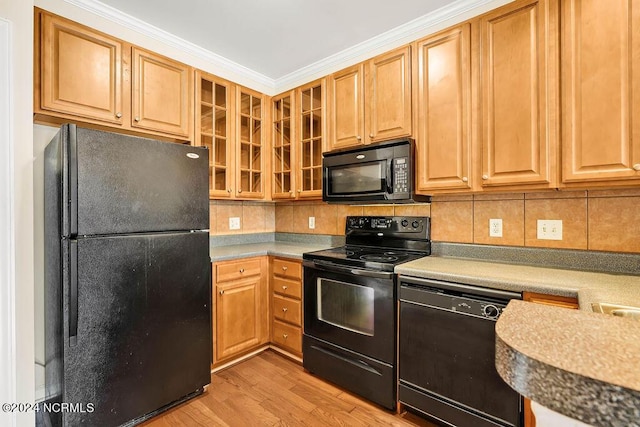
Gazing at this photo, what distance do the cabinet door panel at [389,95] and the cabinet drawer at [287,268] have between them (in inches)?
44.8

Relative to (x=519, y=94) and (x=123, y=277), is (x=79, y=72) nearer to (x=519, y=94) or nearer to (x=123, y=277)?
(x=123, y=277)

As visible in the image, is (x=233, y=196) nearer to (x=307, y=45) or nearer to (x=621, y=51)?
(x=307, y=45)

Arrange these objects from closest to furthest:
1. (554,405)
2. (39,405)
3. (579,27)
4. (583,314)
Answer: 1. (554,405)
2. (583,314)
3. (579,27)
4. (39,405)

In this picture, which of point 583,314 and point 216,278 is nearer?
point 583,314

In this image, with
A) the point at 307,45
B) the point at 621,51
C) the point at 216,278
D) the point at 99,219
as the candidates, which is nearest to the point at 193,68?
the point at 307,45

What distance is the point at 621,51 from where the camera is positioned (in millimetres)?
1435

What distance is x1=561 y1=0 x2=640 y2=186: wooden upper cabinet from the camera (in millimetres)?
1418

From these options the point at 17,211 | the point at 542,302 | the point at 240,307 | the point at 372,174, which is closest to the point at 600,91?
the point at 542,302

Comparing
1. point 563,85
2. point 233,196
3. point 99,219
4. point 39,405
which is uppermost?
point 563,85

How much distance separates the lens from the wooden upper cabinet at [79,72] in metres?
1.76

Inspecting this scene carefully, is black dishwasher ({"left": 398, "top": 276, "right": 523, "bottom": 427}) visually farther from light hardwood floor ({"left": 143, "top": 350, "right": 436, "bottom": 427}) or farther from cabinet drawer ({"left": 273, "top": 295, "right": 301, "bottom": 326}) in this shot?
cabinet drawer ({"left": 273, "top": 295, "right": 301, "bottom": 326})

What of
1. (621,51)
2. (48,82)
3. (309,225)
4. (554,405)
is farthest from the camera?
(309,225)

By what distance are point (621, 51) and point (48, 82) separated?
9.68 feet

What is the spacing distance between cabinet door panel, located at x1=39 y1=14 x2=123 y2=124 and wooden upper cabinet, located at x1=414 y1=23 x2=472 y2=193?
78.6 inches
